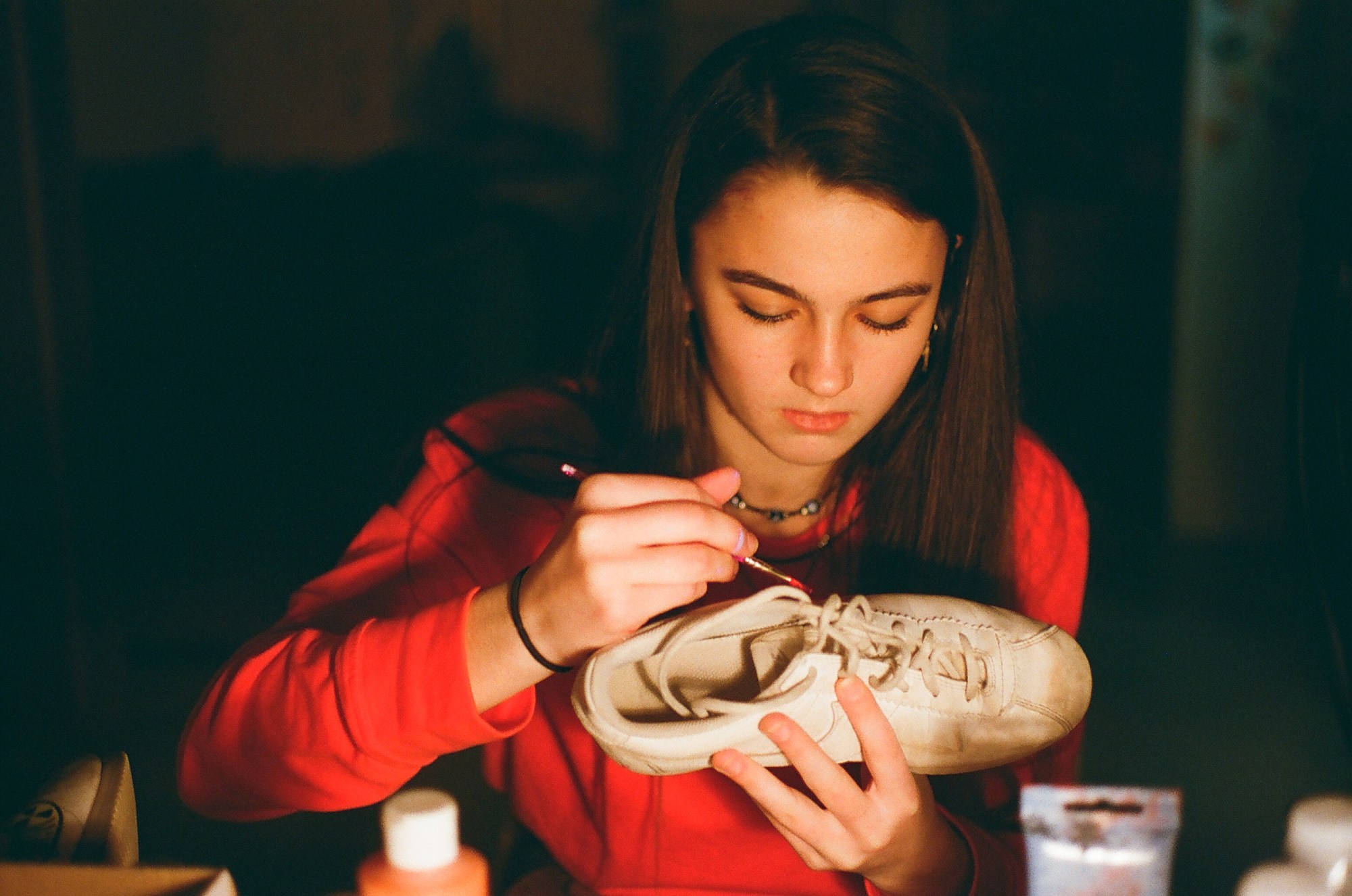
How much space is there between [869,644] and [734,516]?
8.8 inches

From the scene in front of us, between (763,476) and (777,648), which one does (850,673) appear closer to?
(777,648)

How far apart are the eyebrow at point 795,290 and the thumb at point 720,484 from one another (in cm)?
19

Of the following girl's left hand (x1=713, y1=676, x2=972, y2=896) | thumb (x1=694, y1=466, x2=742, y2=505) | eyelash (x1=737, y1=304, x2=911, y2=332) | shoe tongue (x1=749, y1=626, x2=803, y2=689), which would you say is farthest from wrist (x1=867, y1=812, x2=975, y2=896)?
eyelash (x1=737, y1=304, x2=911, y2=332)

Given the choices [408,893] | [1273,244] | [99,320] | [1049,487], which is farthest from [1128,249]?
[408,893]

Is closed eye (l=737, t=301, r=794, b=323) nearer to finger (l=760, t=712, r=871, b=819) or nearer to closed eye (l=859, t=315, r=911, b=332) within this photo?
closed eye (l=859, t=315, r=911, b=332)

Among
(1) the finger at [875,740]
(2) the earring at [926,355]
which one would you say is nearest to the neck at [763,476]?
(2) the earring at [926,355]

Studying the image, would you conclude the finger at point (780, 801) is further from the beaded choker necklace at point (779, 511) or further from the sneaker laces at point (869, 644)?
the beaded choker necklace at point (779, 511)

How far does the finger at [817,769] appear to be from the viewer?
56cm

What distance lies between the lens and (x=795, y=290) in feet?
2.45

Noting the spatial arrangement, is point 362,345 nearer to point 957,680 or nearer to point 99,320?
point 99,320

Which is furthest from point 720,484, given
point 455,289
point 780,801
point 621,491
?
point 455,289

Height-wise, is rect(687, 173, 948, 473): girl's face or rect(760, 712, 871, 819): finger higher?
rect(687, 173, 948, 473): girl's face

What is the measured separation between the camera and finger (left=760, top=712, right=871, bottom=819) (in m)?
0.56

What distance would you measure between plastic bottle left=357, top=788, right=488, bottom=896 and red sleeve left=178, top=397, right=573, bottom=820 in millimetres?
121
